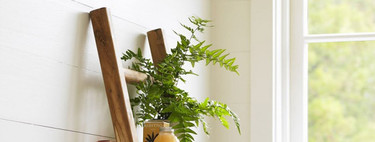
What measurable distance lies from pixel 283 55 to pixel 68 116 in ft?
4.22

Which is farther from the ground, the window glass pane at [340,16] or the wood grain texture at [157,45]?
the window glass pane at [340,16]

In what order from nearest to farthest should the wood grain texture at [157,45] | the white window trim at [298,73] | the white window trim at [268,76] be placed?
the wood grain texture at [157,45]
the white window trim at [268,76]
the white window trim at [298,73]

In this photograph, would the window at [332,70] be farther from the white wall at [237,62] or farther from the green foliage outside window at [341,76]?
the white wall at [237,62]

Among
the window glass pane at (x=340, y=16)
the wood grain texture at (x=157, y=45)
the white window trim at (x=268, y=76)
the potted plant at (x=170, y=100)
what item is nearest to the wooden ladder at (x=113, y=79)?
the potted plant at (x=170, y=100)

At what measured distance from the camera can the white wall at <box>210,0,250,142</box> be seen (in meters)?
2.24

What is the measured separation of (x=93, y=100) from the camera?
136 centimetres

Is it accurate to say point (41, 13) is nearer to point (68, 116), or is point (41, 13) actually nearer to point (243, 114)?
point (68, 116)

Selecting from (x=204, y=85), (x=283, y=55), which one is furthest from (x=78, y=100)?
(x=283, y=55)

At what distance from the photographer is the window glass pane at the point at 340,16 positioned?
89.4 inches

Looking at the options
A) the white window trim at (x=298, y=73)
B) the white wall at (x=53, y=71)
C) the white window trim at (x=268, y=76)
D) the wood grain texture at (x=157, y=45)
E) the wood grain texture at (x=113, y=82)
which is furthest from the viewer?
the white window trim at (x=298, y=73)

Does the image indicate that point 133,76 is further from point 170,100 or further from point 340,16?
point 340,16

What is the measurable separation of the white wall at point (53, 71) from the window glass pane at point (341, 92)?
1.06 m

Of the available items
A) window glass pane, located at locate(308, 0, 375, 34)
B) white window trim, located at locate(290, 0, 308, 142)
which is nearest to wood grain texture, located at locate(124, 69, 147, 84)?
white window trim, located at locate(290, 0, 308, 142)

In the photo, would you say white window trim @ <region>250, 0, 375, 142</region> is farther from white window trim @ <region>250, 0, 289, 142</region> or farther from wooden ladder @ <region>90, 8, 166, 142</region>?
wooden ladder @ <region>90, 8, 166, 142</region>
